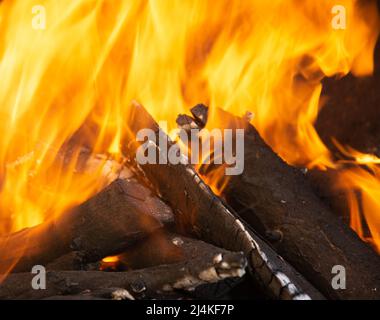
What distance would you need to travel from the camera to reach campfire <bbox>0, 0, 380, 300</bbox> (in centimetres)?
234

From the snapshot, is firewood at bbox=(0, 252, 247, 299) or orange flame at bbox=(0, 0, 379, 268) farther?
orange flame at bbox=(0, 0, 379, 268)

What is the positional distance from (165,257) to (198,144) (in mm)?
783

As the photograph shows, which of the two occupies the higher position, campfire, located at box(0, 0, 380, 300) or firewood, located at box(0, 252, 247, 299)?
campfire, located at box(0, 0, 380, 300)

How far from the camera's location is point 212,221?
2.44 metres

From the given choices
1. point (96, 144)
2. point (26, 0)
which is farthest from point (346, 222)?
point (26, 0)

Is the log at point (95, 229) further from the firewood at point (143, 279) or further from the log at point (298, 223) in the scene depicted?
the log at point (298, 223)

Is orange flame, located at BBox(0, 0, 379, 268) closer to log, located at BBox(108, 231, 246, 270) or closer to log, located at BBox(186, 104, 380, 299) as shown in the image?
log, located at BBox(186, 104, 380, 299)

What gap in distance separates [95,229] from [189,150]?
2.49 feet

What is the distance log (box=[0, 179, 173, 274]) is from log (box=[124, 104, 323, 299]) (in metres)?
0.10

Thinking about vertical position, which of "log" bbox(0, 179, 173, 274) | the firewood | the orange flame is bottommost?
the firewood

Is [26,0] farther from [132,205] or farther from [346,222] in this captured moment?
[346,222]

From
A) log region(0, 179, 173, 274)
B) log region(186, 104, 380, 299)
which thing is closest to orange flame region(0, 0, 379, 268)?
log region(186, 104, 380, 299)

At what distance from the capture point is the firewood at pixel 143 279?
203 cm

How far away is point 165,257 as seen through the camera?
8.02 ft
